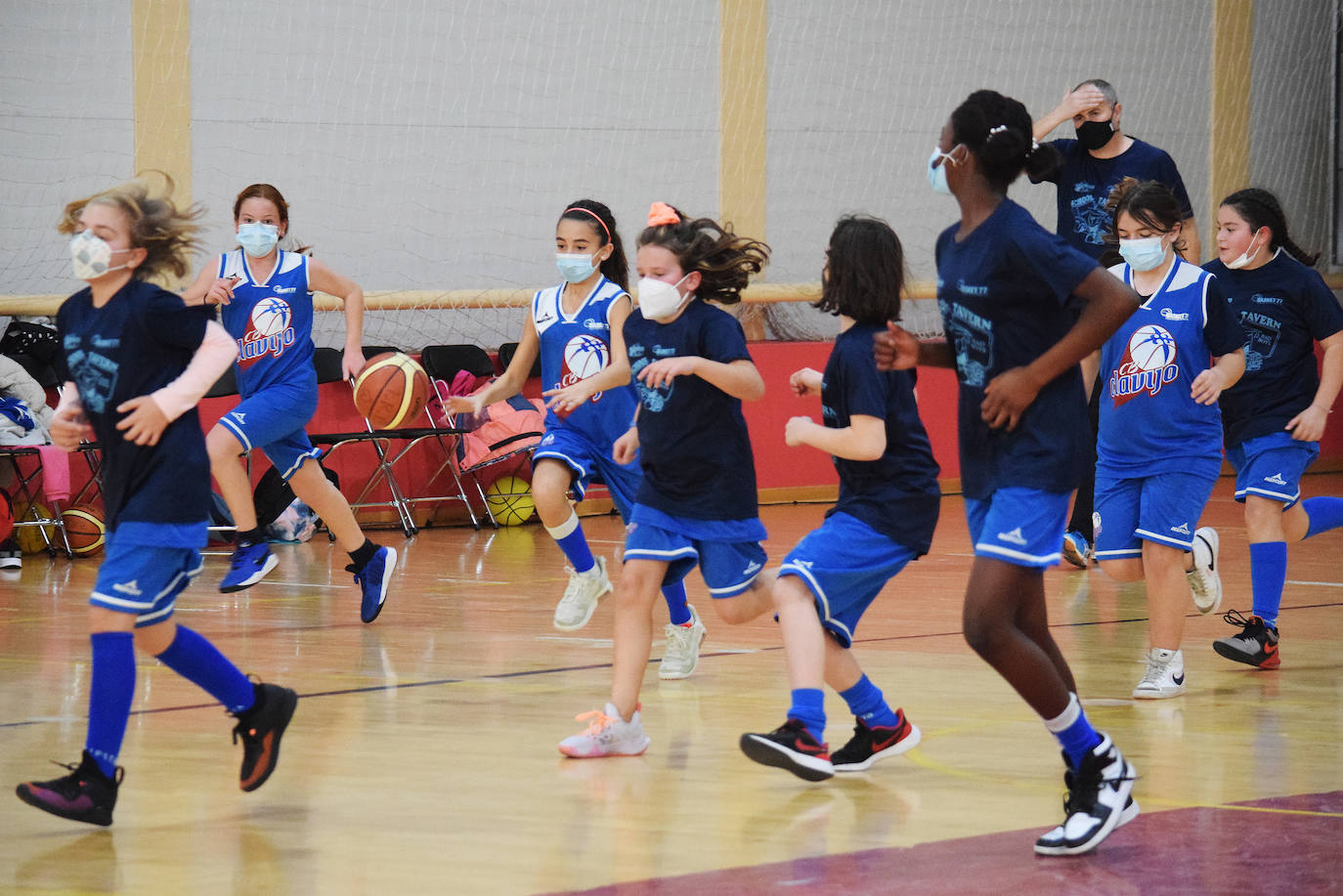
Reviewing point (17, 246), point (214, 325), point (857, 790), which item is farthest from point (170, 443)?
point (17, 246)

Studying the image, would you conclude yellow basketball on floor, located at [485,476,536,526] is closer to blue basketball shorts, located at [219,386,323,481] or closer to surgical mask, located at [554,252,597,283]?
blue basketball shorts, located at [219,386,323,481]

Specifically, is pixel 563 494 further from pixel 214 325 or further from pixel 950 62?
pixel 950 62

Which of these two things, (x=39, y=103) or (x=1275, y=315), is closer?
(x=1275, y=315)

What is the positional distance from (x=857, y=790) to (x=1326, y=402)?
2.68 meters

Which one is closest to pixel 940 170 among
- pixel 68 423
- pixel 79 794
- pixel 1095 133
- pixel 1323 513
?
pixel 68 423

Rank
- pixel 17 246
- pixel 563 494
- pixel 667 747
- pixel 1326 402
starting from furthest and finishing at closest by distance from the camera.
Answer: pixel 17 246 < pixel 563 494 < pixel 1326 402 < pixel 667 747

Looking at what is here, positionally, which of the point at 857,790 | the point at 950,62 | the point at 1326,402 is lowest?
the point at 857,790

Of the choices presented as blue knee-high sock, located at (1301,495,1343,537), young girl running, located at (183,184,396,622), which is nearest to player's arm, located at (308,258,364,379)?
young girl running, located at (183,184,396,622)

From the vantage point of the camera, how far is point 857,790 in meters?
4.20

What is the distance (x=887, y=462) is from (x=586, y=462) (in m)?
2.28

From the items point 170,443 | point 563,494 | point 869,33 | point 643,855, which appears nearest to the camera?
point 643,855

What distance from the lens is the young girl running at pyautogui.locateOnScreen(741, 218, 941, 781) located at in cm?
427

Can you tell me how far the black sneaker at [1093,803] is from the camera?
355 centimetres

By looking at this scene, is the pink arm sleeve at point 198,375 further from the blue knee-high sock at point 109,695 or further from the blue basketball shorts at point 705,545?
the blue basketball shorts at point 705,545
